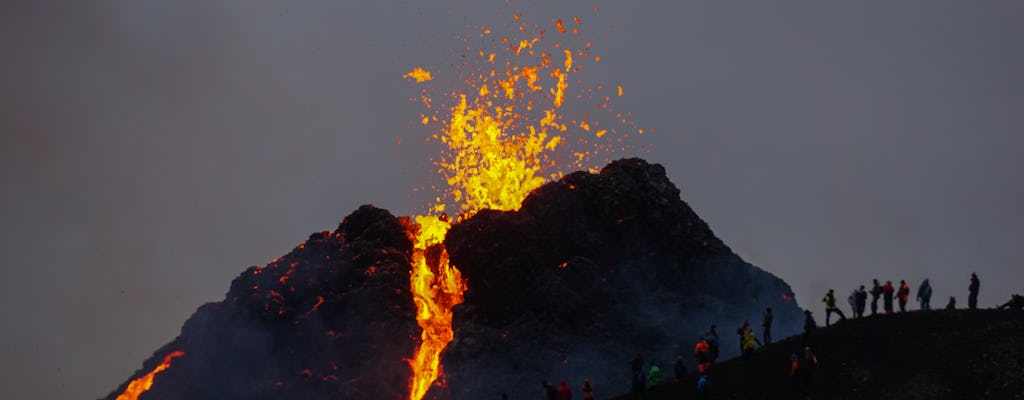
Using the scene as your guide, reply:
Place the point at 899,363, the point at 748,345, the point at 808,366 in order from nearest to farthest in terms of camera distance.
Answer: the point at 808,366, the point at 899,363, the point at 748,345

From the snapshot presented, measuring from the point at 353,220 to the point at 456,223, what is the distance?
10.6m

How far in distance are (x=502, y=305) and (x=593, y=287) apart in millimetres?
7541

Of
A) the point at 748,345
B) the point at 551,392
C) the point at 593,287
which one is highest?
the point at 593,287

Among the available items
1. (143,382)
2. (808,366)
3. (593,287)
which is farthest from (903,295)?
(143,382)

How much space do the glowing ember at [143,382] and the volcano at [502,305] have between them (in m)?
0.17

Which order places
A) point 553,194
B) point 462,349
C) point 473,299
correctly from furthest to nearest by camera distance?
point 553,194
point 473,299
point 462,349

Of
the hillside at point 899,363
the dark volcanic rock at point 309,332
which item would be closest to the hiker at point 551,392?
the hillside at point 899,363

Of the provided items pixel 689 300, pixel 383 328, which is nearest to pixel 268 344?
pixel 383 328

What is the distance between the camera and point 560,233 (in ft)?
296

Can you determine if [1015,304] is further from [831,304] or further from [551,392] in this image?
[551,392]

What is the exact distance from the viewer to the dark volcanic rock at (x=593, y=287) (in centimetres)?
7875

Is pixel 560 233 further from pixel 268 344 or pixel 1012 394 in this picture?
pixel 1012 394

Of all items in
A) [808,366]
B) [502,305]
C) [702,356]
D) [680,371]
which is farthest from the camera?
[502,305]

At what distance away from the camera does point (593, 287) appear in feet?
280
